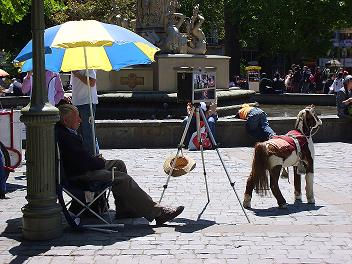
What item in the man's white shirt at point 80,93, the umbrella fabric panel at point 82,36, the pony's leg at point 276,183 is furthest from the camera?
the man's white shirt at point 80,93

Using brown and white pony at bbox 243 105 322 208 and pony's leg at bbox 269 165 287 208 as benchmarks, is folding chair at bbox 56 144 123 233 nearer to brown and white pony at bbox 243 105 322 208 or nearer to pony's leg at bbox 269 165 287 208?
brown and white pony at bbox 243 105 322 208

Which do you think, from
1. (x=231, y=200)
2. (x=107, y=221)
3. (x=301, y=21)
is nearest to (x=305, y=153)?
(x=231, y=200)

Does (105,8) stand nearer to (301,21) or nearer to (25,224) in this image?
(301,21)

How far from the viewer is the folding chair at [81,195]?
6926 millimetres

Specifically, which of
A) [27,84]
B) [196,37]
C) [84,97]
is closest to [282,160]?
[84,97]

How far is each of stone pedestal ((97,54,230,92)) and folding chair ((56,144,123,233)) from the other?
1057 centimetres

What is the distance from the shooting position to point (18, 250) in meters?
6.29

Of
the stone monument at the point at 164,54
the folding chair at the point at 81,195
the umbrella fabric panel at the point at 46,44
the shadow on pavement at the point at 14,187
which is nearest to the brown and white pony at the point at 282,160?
the folding chair at the point at 81,195

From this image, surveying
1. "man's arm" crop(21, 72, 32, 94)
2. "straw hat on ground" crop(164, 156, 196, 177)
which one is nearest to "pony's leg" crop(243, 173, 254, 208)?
"straw hat on ground" crop(164, 156, 196, 177)

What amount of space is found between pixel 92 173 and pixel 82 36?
1.57 m

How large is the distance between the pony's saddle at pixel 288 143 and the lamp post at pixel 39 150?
2.81 meters

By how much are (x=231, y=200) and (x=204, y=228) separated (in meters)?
1.54

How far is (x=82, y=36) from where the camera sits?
724cm

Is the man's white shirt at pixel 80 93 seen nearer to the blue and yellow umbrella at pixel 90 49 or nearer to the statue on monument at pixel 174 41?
the blue and yellow umbrella at pixel 90 49
